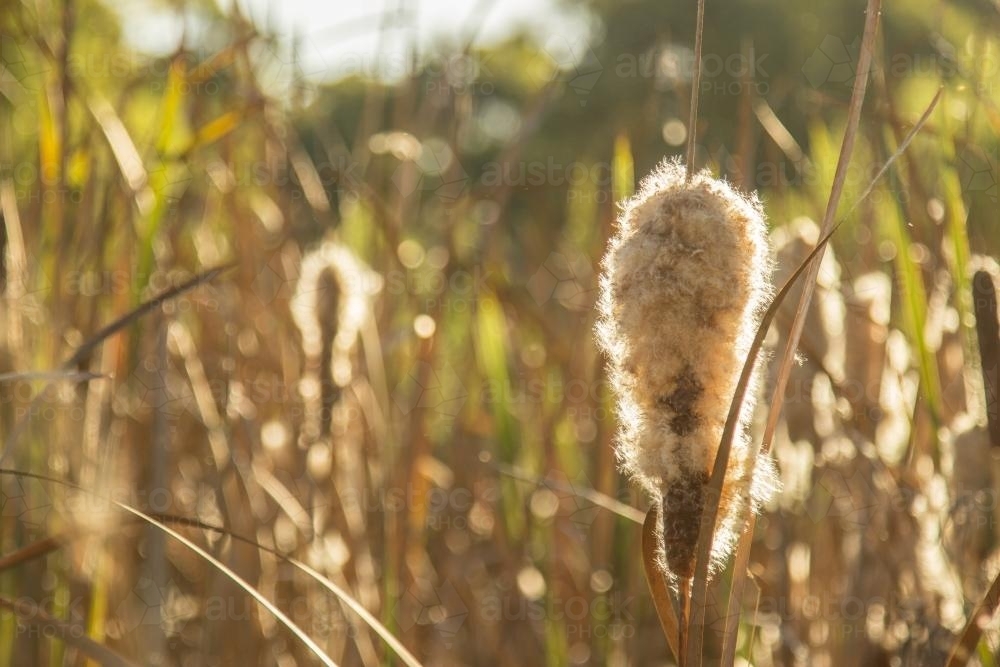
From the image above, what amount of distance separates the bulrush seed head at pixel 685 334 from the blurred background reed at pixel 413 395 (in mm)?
535

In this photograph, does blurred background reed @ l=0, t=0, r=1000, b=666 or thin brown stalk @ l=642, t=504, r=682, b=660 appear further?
blurred background reed @ l=0, t=0, r=1000, b=666

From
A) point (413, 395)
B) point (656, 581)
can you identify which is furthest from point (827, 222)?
point (413, 395)

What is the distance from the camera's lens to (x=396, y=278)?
2205 millimetres

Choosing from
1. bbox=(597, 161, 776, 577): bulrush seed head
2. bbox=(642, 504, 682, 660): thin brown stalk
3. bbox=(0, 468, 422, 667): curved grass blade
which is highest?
bbox=(597, 161, 776, 577): bulrush seed head

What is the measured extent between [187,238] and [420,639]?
3.52 feet

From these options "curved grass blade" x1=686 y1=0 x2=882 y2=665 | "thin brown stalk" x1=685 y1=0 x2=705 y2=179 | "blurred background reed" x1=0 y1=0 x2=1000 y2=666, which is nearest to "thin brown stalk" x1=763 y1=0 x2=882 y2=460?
"curved grass blade" x1=686 y1=0 x2=882 y2=665

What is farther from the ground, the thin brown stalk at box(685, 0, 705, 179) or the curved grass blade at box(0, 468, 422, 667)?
the thin brown stalk at box(685, 0, 705, 179)

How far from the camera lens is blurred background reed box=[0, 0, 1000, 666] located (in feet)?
4.91

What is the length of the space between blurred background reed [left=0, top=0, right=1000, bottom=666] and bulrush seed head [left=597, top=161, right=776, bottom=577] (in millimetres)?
535

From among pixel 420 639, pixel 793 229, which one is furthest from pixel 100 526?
Answer: pixel 793 229

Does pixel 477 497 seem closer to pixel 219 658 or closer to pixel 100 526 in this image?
pixel 219 658

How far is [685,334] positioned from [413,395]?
1358 millimetres

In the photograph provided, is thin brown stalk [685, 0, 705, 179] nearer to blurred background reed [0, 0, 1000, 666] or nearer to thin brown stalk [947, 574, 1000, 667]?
thin brown stalk [947, 574, 1000, 667]

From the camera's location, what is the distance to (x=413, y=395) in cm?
207
